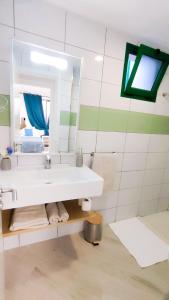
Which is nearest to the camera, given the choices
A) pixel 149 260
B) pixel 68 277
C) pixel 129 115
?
pixel 68 277

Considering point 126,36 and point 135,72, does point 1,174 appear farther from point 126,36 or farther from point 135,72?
point 126,36

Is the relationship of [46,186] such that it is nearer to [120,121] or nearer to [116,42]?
[120,121]

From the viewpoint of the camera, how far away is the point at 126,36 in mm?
1623

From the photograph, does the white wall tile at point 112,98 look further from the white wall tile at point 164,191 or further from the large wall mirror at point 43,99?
the white wall tile at point 164,191

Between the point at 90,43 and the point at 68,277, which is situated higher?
the point at 90,43

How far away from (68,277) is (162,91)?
2148 mm

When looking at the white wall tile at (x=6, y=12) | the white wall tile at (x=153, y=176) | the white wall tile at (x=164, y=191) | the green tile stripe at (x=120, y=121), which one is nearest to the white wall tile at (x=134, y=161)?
the white wall tile at (x=153, y=176)

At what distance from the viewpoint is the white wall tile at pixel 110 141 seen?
1761 mm

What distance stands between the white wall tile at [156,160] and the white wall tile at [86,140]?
838 mm

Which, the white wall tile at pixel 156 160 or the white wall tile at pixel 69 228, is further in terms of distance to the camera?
the white wall tile at pixel 156 160

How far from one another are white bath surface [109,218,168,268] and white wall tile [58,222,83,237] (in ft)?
1.40

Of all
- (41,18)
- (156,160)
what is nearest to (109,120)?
(156,160)

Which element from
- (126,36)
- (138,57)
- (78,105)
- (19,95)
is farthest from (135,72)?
(19,95)

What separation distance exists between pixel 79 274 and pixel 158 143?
5.57 ft
